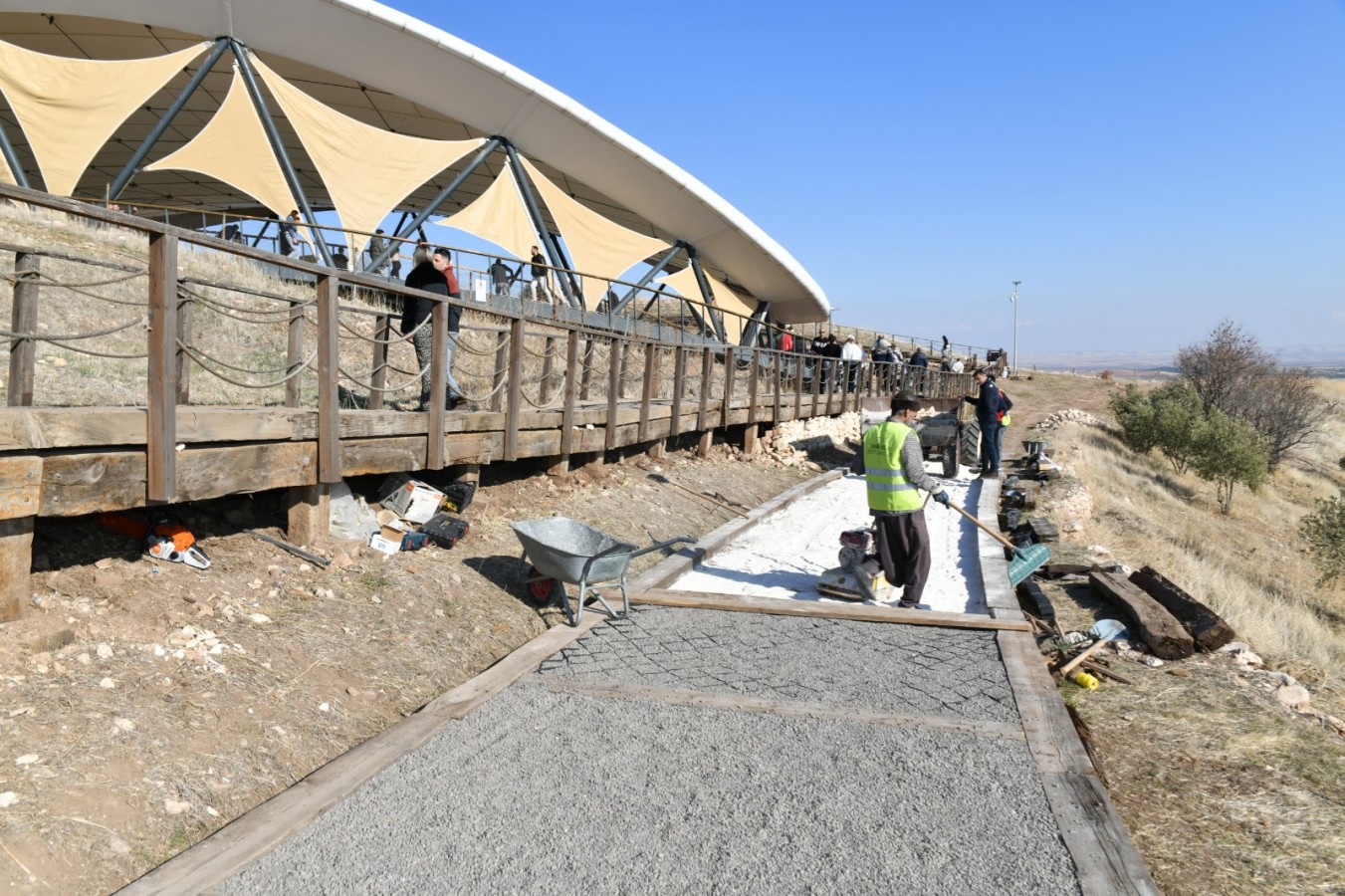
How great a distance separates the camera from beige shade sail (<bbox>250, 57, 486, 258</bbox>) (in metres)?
21.8

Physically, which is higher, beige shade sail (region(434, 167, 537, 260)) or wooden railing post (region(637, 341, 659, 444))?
beige shade sail (region(434, 167, 537, 260))

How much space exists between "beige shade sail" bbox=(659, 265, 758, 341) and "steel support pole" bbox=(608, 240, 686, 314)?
0.45m

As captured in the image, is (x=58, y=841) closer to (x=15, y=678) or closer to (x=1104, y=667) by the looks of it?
(x=15, y=678)

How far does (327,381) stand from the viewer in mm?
6184

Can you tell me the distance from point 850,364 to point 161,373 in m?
20.5

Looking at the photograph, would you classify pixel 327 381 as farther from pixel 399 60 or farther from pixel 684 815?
pixel 399 60

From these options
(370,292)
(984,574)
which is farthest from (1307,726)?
(370,292)

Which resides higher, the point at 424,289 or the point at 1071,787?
the point at 424,289

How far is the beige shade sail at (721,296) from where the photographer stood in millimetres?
29156

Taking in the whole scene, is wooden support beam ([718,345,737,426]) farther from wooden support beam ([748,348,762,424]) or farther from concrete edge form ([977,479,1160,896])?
concrete edge form ([977,479,1160,896])

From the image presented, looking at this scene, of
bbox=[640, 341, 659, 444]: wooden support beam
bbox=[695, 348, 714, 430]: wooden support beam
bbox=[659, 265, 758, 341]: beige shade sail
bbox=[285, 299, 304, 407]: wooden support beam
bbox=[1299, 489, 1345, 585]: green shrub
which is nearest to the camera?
bbox=[285, 299, 304, 407]: wooden support beam

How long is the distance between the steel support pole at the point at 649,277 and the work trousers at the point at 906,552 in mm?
17601

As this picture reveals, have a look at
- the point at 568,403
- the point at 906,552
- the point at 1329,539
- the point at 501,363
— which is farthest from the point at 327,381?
the point at 1329,539

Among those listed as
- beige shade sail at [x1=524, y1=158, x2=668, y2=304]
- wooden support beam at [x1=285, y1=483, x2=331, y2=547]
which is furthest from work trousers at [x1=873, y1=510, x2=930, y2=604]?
beige shade sail at [x1=524, y1=158, x2=668, y2=304]
